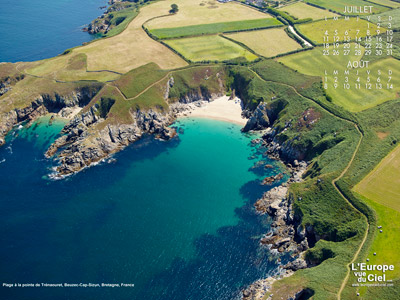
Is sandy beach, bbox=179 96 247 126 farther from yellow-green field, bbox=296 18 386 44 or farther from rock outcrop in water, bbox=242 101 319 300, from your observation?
yellow-green field, bbox=296 18 386 44

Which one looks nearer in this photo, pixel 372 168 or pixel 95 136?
pixel 372 168

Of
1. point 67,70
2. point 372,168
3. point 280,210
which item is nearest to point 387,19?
point 372,168

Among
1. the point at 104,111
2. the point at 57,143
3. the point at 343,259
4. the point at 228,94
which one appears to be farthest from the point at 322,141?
the point at 57,143

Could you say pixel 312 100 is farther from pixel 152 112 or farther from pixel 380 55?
pixel 152 112

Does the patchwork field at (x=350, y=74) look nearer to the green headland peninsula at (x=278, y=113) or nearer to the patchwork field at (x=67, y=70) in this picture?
the green headland peninsula at (x=278, y=113)

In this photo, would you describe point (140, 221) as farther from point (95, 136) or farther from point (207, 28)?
point (207, 28)

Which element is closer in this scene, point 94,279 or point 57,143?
point 94,279

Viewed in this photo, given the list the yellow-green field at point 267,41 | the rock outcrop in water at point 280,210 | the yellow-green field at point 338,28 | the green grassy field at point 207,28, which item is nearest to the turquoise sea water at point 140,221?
the rock outcrop in water at point 280,210
